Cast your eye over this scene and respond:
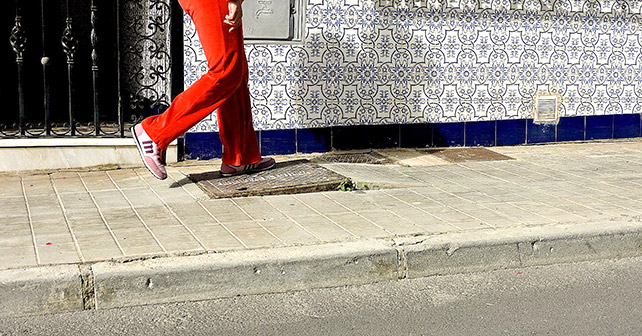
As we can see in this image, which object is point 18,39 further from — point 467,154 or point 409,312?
point 409,312

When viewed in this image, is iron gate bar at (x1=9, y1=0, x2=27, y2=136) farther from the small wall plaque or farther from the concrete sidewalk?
the small wall plaque

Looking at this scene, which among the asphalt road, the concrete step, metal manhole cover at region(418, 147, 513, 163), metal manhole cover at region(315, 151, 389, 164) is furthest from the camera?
metal manhole cover at region(418, 147, 513, 163)

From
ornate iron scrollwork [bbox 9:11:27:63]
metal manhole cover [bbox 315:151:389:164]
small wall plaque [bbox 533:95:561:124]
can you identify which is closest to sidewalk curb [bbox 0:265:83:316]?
ornate iron scrollwork [bbox 9:11:27:63]

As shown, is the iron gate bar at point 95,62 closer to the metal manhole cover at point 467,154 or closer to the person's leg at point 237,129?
the person's leg at point 237,129

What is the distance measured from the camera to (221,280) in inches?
157

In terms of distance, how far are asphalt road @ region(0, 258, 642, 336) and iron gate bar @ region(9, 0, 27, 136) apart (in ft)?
10.6

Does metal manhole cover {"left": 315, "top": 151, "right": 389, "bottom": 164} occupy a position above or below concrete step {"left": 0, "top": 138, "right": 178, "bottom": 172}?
below

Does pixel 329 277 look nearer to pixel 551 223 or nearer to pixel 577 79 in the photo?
pixel 551 223

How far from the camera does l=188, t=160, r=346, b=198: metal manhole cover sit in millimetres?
5648

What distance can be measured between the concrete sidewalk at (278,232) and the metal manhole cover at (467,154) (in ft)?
2.26

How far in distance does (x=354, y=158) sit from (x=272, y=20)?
140 cm

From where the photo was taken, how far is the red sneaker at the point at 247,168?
6172 millimetres

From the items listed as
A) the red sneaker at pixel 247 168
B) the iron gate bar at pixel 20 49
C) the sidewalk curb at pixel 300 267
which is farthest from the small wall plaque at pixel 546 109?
the iron gate bar at pixel 20 49

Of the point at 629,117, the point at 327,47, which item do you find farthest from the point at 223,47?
the point at 629,117
